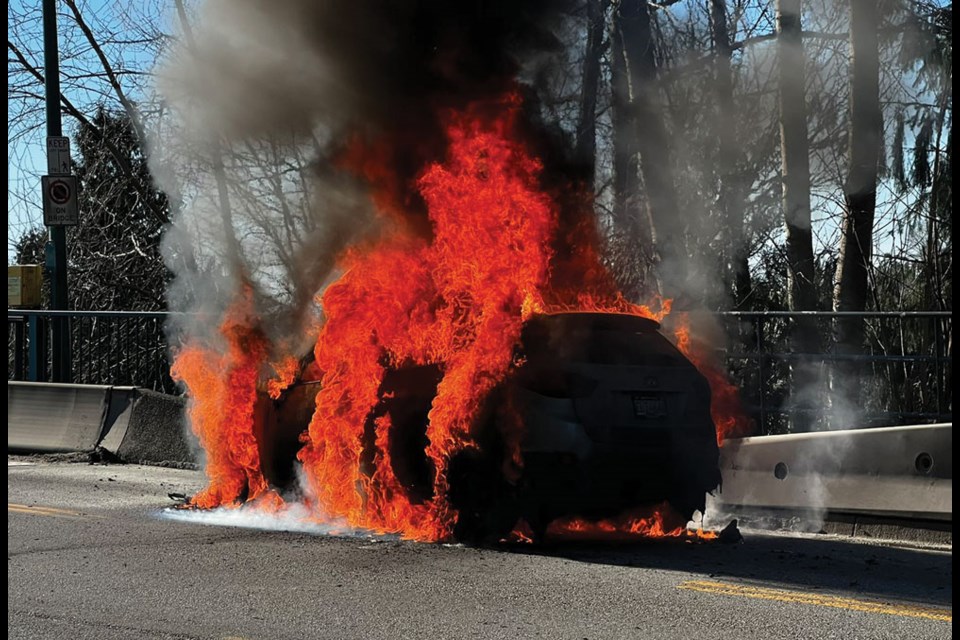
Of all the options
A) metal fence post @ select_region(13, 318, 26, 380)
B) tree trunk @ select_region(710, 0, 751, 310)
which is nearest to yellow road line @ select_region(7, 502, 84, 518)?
metal fence post @ select_region(13, 318, 26, 380)

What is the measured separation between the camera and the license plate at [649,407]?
7602 millimetres

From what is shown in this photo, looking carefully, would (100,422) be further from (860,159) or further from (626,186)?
(860,159)

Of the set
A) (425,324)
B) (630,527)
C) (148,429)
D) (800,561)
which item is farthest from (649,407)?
(148,429)

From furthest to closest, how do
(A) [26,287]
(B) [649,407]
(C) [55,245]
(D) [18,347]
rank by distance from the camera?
1. (A) [26,287]
2. (D) [18,347]
3. (C) [55,245]
4. (B) [649,407]

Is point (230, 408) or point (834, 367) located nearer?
point (230, 408)

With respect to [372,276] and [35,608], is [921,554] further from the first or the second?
[35,608]

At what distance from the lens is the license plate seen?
7602 mm

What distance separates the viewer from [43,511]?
9234 millimetres

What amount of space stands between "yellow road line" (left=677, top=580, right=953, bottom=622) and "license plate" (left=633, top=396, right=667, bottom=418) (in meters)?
1.36

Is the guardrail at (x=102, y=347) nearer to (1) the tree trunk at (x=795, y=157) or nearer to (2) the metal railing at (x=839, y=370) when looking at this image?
(2) the metal railing at (x=839, y=370)

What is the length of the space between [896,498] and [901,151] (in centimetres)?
674

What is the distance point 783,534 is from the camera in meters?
8.70

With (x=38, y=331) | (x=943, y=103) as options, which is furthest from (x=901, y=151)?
(x=38, y=331)

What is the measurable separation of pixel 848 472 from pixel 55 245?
36.5 feet
